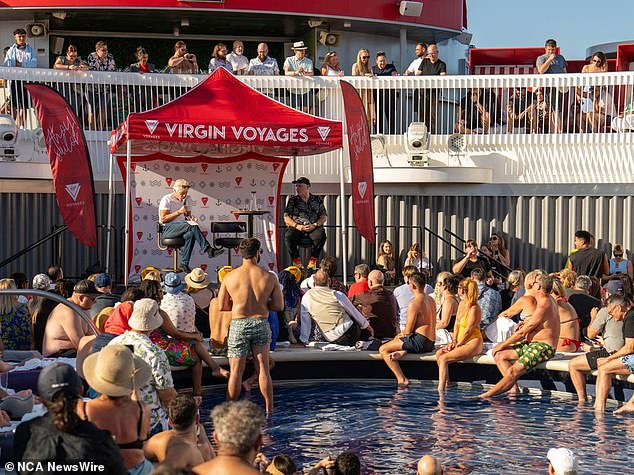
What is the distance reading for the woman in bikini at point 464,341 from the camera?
1316 centimetres

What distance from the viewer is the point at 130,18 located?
22.8 m

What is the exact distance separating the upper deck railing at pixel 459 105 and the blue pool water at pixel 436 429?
320 inches

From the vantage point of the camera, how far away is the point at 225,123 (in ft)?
53.7

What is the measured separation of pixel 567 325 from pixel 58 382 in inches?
351

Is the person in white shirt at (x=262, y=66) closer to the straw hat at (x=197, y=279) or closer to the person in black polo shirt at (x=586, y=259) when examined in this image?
the person in black polo shirt at (x=586, y=259)

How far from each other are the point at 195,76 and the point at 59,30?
4155 millimetres

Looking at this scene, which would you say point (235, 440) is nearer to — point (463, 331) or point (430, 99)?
point (463, 331)

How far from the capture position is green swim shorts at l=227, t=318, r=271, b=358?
11.7m

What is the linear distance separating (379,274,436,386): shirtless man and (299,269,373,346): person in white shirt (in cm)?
52

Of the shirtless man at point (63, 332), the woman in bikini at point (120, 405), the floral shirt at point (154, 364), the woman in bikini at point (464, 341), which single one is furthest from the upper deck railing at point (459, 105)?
the woman in bikini at point (120, 405)

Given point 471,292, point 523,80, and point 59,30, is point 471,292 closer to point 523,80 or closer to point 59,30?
point 523,80

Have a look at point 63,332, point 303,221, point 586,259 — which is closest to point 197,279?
point 63,332

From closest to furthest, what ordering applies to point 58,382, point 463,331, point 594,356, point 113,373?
point 58,382 < point 113,373 < point 594,356 < point 463,331

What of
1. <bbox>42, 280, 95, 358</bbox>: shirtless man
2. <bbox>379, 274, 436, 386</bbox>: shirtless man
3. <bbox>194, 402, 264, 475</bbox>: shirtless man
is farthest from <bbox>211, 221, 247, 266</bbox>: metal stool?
<bbox>194, 402, 264, 475</bbox>: shirtless man
